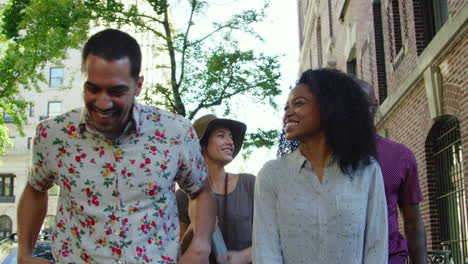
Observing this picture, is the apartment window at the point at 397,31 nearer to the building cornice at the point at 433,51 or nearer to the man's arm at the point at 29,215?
the building cornice at the point at 433,51

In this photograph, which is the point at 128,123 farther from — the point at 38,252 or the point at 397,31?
the point at 397,31

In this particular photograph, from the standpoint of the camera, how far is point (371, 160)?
3.35 m

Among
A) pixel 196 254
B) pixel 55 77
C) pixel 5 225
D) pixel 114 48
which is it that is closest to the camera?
pixel 114 48

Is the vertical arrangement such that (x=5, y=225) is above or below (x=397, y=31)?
below

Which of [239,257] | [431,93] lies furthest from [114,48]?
[431,93]

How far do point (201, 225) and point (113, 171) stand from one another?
0.54 meters

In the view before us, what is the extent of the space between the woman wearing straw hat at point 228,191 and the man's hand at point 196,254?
3.87 feet

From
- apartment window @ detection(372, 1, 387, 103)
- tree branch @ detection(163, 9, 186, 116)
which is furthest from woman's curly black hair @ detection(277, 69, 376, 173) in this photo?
tree branch @ detection(163, 9, 186, 116)

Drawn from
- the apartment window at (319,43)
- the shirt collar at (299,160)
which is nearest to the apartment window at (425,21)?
the shirt collar at (299,160)

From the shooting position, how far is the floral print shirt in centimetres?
292

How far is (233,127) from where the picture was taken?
5301mm

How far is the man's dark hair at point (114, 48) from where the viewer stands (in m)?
2.95

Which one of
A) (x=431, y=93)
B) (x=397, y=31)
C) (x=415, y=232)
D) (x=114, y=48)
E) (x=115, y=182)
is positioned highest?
(x=397, y=31)

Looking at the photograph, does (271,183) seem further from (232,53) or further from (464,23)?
(232,53)
